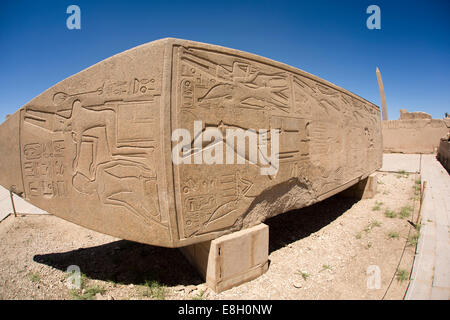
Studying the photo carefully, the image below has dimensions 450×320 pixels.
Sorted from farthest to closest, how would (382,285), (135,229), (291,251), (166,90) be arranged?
(291,251)
(382,285)
(135,229)
(166,90)

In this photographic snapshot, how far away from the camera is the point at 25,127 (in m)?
2.75

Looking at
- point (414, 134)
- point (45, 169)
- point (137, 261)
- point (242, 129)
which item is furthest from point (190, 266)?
point (414, 134)

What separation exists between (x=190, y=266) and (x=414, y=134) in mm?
18237

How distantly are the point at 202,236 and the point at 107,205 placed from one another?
114cm

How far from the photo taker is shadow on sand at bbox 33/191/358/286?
9.36 ft

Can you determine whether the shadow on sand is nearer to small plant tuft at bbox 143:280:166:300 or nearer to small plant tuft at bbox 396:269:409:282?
small plant tuft at bbox 143:280:166:300

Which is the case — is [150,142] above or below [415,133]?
below

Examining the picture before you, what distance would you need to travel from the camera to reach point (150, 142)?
224 centimetres

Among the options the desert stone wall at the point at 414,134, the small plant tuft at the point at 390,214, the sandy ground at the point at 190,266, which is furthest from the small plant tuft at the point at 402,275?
the desert stone wall at the point at 414,134

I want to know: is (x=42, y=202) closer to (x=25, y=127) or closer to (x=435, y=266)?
(x=25, y=127)

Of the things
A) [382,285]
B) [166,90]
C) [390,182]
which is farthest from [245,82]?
[390,182]

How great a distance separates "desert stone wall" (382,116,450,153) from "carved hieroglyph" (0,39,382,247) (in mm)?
16389

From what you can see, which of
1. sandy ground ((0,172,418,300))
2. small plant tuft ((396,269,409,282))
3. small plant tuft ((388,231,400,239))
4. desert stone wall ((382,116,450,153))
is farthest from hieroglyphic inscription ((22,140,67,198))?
desert stone wall ((382,116,450,153))

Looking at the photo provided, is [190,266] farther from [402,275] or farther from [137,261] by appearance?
[402,275]
